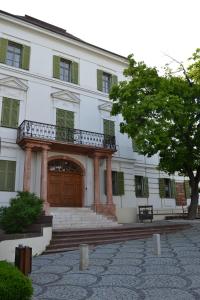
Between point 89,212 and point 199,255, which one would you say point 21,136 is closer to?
point 89,212

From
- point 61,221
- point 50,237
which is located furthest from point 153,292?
point 61,221

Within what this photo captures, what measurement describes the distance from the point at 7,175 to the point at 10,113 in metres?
3.20

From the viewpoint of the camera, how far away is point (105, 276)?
627 cm

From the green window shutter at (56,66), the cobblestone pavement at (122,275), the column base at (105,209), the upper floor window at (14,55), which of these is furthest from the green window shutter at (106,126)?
the cobblestone pavement at (122,275)

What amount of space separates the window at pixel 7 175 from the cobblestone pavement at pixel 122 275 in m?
5.76

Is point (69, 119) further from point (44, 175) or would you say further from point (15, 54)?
point (15, 54)

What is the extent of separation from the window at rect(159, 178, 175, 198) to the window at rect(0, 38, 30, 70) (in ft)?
37.8

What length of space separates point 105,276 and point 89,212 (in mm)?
8710

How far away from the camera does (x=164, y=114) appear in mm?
13344

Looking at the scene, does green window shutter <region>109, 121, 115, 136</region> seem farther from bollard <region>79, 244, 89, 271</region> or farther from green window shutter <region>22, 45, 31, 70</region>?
bollard <region>79, 244, 89, 271</region>

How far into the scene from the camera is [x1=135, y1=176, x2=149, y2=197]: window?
18.9m

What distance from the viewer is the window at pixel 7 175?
45.5ft

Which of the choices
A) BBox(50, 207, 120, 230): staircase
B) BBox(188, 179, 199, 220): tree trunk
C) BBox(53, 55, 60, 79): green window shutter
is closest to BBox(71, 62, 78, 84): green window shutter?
BBox(53, 55, 60, 79): green window shutter

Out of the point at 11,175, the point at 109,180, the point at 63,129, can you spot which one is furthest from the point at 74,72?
the point at 11,175
